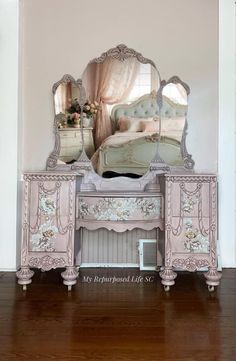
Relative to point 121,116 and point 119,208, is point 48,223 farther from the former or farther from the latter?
point 121,116

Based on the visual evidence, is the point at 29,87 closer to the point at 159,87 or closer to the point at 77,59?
the point at 77,59

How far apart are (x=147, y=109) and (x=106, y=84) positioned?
414mm

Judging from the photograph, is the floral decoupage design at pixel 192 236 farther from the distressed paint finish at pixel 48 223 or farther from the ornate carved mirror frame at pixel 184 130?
the distressed paint finish at pixel 48 223

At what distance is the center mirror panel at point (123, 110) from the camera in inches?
122

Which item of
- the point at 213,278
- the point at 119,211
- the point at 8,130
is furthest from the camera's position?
the point at 8,130

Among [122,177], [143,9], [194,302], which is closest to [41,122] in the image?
[122,177]

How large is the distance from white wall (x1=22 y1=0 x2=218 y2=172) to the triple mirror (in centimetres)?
9

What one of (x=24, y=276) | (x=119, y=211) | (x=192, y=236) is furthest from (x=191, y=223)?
(x=24, y=276)

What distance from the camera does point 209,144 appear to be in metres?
3.18

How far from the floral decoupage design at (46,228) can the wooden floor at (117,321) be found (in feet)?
1.03

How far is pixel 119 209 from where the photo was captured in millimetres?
2742

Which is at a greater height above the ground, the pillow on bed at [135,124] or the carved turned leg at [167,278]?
the pillow on bed at [135,124]

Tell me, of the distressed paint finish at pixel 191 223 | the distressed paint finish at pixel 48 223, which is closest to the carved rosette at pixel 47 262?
the distressed paint finish at pixel 48 223

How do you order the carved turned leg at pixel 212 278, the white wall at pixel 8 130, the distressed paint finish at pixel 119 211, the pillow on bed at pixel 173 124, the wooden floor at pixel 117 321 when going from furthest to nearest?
the pillow on bed at pixel 173 124, the white wall at pixel 8 130, the distressed paint finish at pixel 119 211, the carved turned leg at pixel 212 278, the wooden floor at pixel 117 321
